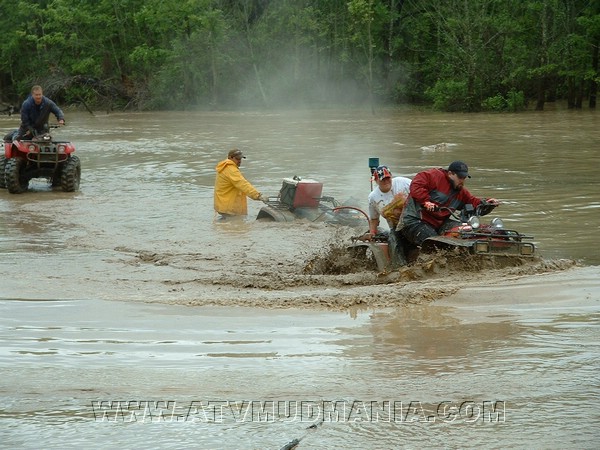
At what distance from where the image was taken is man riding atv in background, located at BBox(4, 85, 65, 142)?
56.6ft

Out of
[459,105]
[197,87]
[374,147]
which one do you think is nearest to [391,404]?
[374,147]

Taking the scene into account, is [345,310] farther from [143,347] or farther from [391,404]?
[391,404]

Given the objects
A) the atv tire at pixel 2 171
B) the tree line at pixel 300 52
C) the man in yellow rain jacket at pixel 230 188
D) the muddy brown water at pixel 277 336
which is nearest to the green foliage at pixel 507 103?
the tree line at pixel 300 52

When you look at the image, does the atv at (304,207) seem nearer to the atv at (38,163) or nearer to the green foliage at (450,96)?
the atv at (38,163)

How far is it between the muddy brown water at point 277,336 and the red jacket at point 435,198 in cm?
53

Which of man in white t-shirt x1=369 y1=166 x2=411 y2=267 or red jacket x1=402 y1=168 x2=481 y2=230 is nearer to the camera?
red jacket x1=402 y1=168 x2=481 y2=230

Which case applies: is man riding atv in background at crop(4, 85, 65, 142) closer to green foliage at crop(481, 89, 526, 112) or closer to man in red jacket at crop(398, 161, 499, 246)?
man in red jacket at crop(398, 161, 499, 246)

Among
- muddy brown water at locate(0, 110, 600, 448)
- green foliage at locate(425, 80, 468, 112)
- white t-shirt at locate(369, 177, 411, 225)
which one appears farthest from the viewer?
→ green foliage at locate(425, 80, 468, 112)

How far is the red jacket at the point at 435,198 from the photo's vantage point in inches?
371

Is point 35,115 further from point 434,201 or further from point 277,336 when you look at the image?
point 277,336

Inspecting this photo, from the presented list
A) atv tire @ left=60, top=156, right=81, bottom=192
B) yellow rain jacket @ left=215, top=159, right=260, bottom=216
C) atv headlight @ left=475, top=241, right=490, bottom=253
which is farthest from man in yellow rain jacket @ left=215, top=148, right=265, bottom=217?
atv headlight @ left=475, top=241, right=490, bottom=253

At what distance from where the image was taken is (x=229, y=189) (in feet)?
48.8

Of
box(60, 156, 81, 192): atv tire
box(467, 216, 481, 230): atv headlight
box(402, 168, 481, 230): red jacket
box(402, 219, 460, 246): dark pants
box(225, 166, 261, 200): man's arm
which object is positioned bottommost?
box(60, 156, 81, 192): atv tire

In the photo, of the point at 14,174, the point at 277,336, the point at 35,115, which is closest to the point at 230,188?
the point at 35,115
